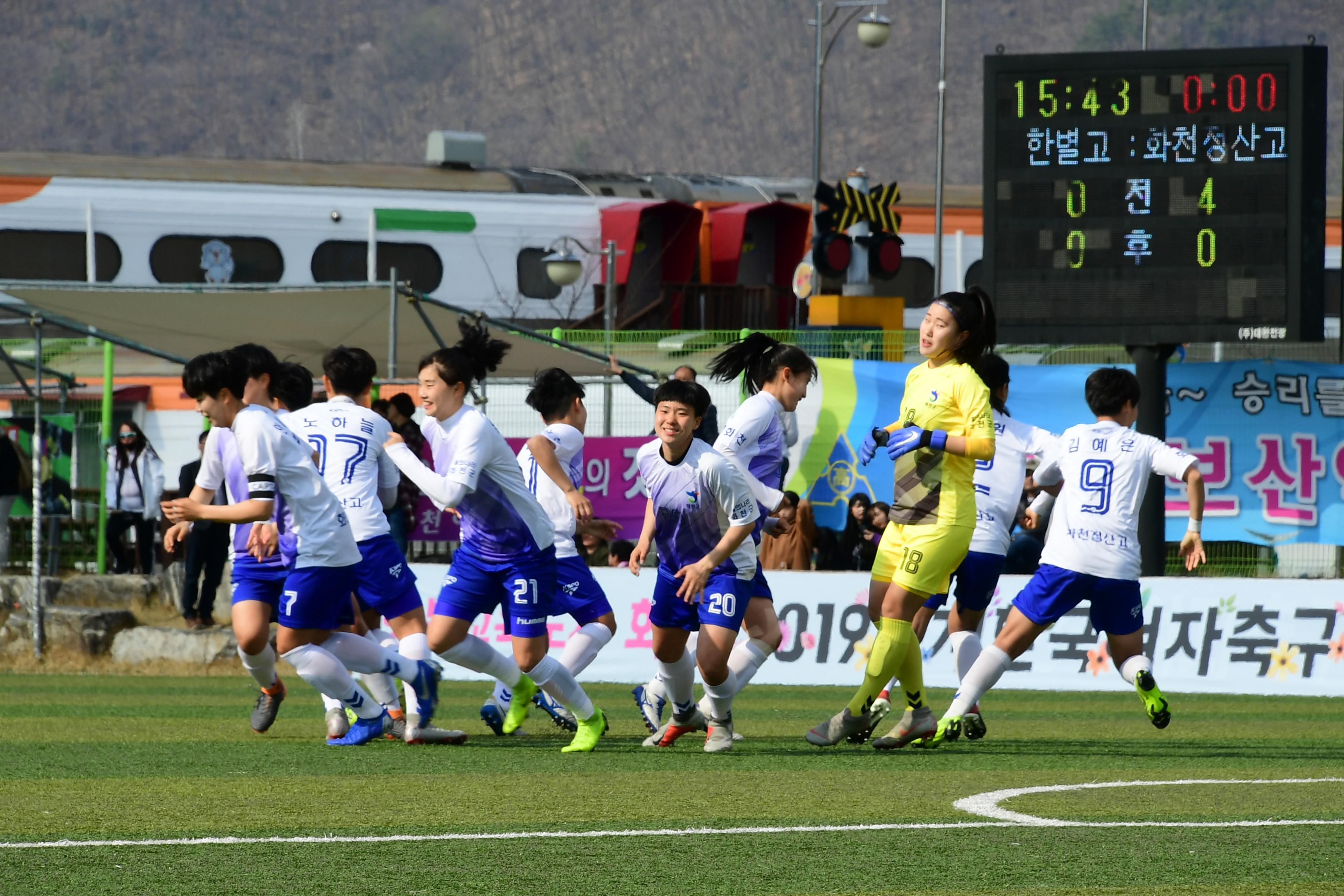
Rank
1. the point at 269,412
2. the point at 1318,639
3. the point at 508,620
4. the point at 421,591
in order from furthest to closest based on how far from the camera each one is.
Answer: the point at 421,591 < the point at 1318,639 < the point at 508,620 < the point at 269,412

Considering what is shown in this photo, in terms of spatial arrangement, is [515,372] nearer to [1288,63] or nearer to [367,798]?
[1288,63]

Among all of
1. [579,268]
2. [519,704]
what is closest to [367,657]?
[519,704]

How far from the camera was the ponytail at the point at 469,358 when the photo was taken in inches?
332

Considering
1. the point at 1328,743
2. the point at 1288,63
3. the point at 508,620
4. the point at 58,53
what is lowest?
the point at 1328,743

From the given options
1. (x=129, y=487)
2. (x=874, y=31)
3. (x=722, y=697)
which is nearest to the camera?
(x=722, y=697)

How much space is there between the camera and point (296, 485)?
8.23 m

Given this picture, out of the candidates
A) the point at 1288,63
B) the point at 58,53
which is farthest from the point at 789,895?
the point at 58,53

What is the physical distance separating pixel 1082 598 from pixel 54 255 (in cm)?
1683

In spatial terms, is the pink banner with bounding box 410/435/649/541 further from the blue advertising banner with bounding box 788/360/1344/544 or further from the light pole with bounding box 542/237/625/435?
the light pole with bounding box 542/237/625/435

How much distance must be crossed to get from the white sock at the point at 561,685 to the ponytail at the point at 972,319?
7.35 ft

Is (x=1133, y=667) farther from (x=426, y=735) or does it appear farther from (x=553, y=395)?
(x=426, y=735)

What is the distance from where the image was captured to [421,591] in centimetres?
1408

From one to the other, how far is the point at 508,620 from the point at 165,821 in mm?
2687

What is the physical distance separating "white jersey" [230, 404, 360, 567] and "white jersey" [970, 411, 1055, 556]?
3089 millimetres
